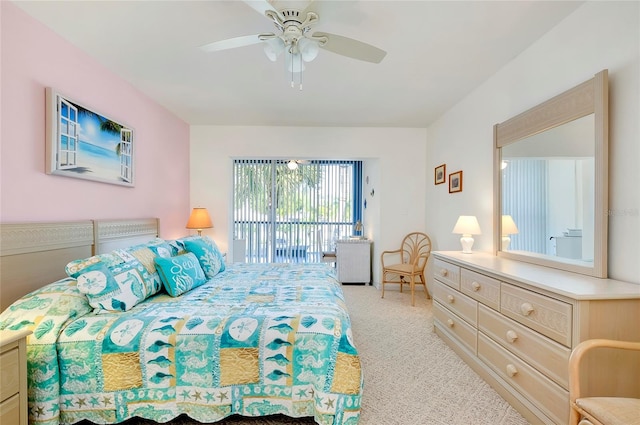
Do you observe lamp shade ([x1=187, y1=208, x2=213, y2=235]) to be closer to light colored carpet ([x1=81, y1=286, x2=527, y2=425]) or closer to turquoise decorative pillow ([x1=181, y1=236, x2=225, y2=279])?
turquoise decorative pillow ([x1=181, y1=236, x2=225, y2=279])

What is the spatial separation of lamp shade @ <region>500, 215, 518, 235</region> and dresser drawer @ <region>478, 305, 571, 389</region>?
2.57 feet

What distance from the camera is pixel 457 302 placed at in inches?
99.1

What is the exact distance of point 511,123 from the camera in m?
2.46

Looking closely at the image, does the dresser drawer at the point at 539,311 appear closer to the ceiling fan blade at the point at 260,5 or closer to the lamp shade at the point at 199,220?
the ceiling fan blade at the point at 260,5

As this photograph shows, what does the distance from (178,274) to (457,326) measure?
2423 millimetres

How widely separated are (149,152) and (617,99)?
418cm

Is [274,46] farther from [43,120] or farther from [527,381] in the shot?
[527,381]

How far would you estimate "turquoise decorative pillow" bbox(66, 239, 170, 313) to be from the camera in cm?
176

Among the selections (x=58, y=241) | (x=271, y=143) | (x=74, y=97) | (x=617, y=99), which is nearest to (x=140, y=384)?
(x=58, y=241)

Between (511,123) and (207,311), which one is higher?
(511,123)

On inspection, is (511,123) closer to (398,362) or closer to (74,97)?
(398,362)

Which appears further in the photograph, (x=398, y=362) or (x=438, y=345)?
(x=438, y=345)

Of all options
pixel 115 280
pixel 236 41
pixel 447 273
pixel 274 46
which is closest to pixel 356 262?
pixel 447 273

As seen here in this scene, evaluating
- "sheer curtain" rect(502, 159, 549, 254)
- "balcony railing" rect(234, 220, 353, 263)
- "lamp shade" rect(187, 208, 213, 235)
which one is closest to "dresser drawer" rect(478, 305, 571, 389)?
"sheer curtain" rect(502, 159, 549, 254)
